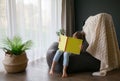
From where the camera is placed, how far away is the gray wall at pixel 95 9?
4.00 m

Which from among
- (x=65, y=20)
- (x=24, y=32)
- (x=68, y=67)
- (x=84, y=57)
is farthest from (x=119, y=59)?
(x=24, y=32)

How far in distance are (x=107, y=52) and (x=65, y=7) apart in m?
1.52

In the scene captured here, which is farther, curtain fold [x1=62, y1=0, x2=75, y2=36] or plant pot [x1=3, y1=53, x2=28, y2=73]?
curtain fold [x1=62, y1=0, x2=75, y2=36]

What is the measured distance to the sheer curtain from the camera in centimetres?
322

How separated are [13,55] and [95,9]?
2093 mm

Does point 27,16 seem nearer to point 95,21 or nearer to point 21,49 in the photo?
point 21,49

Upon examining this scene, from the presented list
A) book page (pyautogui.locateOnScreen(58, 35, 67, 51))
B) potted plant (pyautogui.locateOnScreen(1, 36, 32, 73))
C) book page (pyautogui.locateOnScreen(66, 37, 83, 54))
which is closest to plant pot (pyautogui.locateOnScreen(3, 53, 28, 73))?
potted plant (pyautogui.locateOnScreen(1, 36, 32, 73))

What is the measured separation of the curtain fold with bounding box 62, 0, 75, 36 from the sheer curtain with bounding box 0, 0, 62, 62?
11cm

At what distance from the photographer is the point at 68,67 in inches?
121

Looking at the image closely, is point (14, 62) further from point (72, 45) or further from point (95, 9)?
point (95, 9)

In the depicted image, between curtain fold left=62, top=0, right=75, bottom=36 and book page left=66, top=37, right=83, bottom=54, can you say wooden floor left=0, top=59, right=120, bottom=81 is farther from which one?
curtain fold left=62, top=0, right=75, bottom=36

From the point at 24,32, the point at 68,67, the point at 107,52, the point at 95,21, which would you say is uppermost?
the point at 95,21

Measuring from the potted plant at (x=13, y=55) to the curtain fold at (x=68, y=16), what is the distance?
1340mm

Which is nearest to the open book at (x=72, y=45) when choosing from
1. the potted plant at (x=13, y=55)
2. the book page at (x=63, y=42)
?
the book page at (x=63, y=42)
